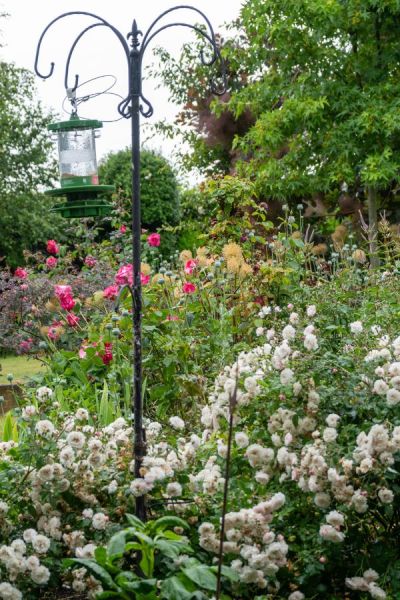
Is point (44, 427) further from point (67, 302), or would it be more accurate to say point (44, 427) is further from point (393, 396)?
point (67, 302)

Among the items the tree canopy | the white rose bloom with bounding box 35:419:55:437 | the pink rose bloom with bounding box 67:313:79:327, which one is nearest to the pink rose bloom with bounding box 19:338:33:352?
the pink rose bloom with bounding box 67:313:79:327

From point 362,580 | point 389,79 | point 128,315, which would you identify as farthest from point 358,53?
point 362,580

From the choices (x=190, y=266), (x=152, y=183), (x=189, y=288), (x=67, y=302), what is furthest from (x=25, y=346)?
(x=152, y=183)

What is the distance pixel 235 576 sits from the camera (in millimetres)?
2369

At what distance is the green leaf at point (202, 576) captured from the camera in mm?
2246

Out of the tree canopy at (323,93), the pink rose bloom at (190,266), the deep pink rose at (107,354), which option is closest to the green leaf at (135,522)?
the deep pink rose at (107,354)

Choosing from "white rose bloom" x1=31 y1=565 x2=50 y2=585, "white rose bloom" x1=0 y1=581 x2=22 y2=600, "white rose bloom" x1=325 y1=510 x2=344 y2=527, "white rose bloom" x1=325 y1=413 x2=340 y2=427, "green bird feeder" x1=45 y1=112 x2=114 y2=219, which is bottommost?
"white rose bloom" x1=0 y1=581 x2=22 y2=600

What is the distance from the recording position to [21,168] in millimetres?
17781

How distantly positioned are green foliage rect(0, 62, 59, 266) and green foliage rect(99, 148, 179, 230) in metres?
2.49

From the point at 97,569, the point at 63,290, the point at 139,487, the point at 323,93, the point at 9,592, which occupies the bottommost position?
the point at 9,592

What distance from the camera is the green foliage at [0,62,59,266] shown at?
17.1 meters

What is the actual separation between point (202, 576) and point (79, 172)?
70.1 inches

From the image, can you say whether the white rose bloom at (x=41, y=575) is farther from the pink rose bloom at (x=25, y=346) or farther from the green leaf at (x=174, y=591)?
the pink rose bloom at (x=25, y=346)

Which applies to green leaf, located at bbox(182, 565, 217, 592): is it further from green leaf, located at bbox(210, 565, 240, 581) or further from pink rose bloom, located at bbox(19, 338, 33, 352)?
pink rose bloom, located at bbox(19, 338, 33, 352)
